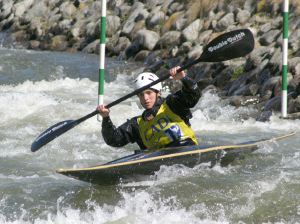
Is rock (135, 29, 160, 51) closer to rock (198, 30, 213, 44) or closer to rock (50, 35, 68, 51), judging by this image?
rock (198, 30, 213, 44)

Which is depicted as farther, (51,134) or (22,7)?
(22,7)

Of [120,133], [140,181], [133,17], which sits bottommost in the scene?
[140,181]

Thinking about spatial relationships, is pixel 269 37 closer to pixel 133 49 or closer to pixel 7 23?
pixel 133 49

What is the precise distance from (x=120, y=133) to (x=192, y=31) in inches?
305

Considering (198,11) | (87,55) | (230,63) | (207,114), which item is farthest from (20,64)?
(207,114)

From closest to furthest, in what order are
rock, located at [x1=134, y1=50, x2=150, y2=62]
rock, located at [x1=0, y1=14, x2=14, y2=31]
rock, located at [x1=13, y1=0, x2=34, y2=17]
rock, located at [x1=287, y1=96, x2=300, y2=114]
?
rock, located at [x1=287, y1=96, x2=300, y2=114]
rock, located at [x1=134, y1=50, x2=150, y2=62]
rock, located at [x1=13, y1=0, x2=34, y2=17]
rock, located at [x1=0, y1=14, x2=14, y2=31]

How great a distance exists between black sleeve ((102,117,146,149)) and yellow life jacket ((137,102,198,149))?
0.10 m

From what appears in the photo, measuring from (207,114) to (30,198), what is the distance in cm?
421

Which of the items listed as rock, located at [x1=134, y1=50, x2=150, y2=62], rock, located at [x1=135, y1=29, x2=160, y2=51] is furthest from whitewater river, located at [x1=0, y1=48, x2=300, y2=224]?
rock, located at [x1=135, y1=29, x2=160, y2=51]

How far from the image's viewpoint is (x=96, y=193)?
5.51 metres

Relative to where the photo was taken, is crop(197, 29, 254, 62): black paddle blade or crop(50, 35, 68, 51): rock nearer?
crop(197, 29, 254, 62): black paddle blade

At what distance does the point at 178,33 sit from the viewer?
13766 millimetres

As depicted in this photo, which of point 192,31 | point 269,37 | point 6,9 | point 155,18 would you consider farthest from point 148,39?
point 6,9

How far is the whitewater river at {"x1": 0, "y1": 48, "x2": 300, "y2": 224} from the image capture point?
4848 millimetres
